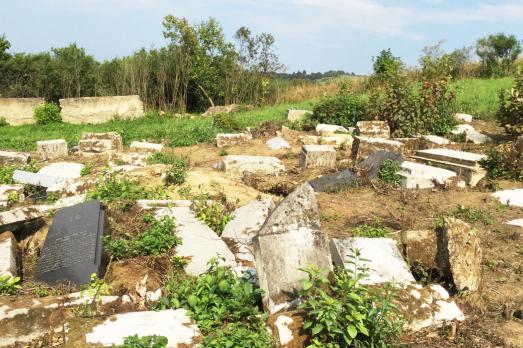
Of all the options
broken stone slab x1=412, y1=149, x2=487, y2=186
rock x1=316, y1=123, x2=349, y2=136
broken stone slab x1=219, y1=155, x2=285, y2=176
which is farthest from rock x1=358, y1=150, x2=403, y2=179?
rock x1=316, y1=123, x2=349, y2=136

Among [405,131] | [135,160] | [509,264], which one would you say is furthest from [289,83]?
[509,264]

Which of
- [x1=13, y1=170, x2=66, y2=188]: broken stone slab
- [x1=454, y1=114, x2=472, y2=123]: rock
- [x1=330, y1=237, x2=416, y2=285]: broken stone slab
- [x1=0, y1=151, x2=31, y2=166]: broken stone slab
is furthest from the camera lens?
[x1=454, y1=114, x2=472, y2=123]: rock

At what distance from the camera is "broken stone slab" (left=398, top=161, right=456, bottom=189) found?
7.25 m

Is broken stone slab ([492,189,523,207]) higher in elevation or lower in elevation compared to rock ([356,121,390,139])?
lower

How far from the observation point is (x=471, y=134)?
35.2 feet

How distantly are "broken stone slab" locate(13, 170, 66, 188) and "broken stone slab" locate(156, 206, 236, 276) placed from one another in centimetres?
319

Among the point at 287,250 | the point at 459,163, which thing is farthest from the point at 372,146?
the point at 287,250

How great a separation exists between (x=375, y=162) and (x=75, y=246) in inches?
197

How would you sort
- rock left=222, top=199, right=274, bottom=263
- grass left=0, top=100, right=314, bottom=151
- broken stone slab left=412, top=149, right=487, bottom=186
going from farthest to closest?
grass left=0, top=100, right=314, bottom=151
broken stone slab left=412, top=149, right=487, bottom=186
rock left=222, top=199, right=274, bottom=263

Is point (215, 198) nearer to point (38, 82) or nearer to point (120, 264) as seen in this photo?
point (120, 264)

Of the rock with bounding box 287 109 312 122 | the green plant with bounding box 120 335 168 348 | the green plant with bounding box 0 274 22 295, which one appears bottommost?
the green plant with bounding box 0 274 22 295

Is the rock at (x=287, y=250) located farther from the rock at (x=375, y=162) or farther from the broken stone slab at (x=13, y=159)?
the broken stone slab at (x=13, y=159)

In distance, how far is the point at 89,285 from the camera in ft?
12.7

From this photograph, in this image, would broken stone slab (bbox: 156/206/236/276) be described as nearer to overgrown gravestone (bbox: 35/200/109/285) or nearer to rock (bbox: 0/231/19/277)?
overgrown gravestone (bbox: 35/200/109/285)
